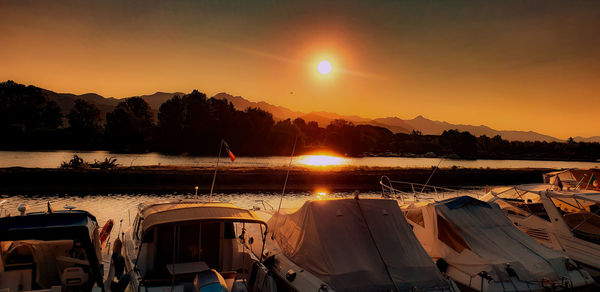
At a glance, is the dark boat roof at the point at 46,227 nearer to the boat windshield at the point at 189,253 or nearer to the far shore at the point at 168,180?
the boat windshield at the point at 189,253

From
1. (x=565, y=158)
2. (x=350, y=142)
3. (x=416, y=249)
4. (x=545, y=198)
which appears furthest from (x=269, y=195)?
(x=565, y=158)

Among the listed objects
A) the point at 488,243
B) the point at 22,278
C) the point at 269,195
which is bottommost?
the point at 269,195

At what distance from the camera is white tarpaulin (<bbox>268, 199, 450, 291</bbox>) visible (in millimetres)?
9594

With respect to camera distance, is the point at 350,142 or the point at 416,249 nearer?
the point at 416,249

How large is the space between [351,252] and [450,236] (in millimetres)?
4363

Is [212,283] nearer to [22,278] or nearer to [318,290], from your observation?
[318,290]

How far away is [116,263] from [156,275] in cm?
133

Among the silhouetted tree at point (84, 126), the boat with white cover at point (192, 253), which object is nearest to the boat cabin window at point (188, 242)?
the boat with white cover at point (192, 253)

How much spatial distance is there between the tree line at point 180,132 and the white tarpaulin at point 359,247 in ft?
346

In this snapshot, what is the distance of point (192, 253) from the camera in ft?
34.7

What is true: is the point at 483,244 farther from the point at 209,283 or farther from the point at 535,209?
the point at 535,209

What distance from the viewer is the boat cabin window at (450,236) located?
Answer: 480 inches

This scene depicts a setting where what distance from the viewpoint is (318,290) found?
29.4 ft

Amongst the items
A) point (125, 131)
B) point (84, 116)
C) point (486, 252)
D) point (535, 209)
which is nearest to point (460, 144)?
point (125, 131)
